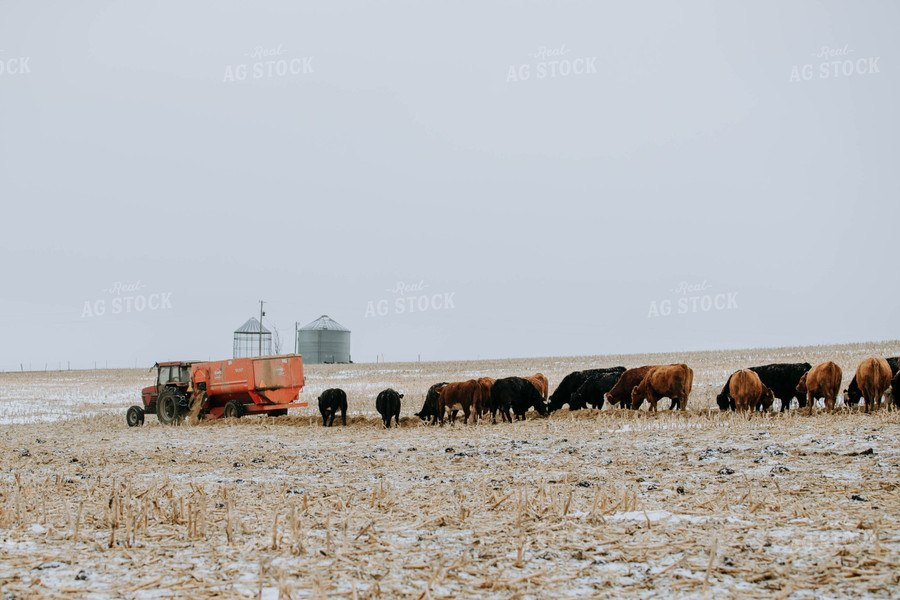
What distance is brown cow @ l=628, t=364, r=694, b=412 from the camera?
63.7ft

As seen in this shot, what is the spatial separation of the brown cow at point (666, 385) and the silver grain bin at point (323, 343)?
198 feet

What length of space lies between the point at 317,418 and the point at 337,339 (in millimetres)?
57201

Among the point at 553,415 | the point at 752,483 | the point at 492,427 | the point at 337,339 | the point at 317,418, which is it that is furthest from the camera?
the point at 337,339

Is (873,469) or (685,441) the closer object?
(873,469)

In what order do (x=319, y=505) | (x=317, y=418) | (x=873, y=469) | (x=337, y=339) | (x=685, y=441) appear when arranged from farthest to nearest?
1. (x=337, y=339)
2. (x=317, y=418)
3. (x=685, y=441)
4. (x=873, y=469)
5. (x=319, y=505)

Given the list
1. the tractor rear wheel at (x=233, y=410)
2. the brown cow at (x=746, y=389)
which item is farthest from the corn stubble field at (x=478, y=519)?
the tractor rear wheel at (x=233, y=410)

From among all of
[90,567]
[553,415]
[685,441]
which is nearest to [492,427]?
[553,415]

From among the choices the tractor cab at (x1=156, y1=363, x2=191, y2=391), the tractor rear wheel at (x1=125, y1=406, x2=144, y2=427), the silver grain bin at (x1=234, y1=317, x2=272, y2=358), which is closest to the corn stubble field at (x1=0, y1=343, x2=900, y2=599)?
the tractor rear wheel at (x1=125, y1=406, x2=144, y2=427)

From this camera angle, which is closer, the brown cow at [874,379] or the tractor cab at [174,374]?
the brown cow at [874,379]

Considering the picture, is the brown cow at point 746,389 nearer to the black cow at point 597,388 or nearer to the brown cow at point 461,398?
the black cow at point 597,388

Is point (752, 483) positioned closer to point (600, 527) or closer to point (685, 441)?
point (600, 527)

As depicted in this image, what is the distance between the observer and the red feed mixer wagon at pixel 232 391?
2278cm

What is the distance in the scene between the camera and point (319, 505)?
7.01 meters

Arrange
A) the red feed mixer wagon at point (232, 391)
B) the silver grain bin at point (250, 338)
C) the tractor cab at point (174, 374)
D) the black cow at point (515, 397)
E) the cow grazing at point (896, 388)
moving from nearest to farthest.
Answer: the cow grazing at point (896, 388)
the black cow at point (515, 397)
the red feed mixer wagon at point (232, 391)
the tractor cab at point (174, 374)
the silver grain bin at point (250, 338)
